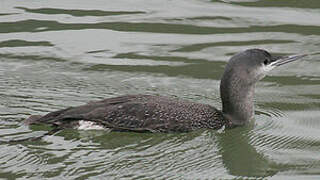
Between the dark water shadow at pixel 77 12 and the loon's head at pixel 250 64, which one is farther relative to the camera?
the dark water shadow at pixel 77 12

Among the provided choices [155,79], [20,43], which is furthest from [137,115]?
[20,43]

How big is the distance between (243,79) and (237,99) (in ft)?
0.72

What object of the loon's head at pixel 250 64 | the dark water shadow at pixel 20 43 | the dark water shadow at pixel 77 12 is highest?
the loon's head at pixel 250 64

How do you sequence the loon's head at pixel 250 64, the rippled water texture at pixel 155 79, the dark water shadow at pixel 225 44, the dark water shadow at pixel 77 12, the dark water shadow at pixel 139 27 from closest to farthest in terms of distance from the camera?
1. the rippled water texture at pixel 155 79
2. the loon's head at pixel 250 64
3. the dark water shadow at pixel 225 44
4. the dark water shadow at pixel 139 27
5. the dark water shadow at pixel 77 12

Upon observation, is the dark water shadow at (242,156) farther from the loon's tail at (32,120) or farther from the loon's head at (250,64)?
the loon's tail at (32,120)

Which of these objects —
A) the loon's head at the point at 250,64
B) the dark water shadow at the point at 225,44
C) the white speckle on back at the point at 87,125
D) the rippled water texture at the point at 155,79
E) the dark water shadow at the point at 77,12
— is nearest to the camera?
the rippled water texture at the point at 155,79

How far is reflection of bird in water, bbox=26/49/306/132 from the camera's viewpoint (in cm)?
941

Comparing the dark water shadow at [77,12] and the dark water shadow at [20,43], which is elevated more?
the dark water shadow at [77,12]

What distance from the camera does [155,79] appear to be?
11.1 metres

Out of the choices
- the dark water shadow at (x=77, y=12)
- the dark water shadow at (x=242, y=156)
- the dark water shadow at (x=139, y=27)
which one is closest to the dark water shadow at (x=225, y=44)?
the dark water shadow at (x=139, y=27)

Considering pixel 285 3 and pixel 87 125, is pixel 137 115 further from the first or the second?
pixel 285 3

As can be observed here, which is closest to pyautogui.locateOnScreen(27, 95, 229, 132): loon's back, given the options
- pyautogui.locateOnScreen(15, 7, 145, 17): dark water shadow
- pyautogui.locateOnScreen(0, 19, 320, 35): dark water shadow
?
pyautogui.locateOnScreen(0, 19, 320, 35): dark water shadow

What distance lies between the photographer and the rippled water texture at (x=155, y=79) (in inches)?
340

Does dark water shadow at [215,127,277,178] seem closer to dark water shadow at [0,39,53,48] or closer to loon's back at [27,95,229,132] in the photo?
loon's back at [27,95,229,132]
